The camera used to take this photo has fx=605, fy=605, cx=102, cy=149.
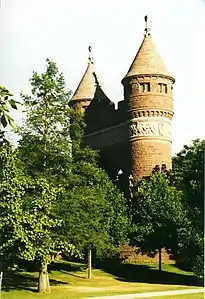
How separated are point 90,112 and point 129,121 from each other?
35 cm

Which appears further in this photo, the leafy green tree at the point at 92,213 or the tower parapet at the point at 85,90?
the leafy green tree at the point at 92,213

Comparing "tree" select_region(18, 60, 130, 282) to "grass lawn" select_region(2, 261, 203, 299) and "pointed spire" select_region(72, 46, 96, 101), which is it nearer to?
"pointed spire" select_region(72, 46, 96, 101)

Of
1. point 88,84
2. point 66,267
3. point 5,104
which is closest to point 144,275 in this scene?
point 66,267

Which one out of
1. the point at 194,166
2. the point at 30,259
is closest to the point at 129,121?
the point at 30,259

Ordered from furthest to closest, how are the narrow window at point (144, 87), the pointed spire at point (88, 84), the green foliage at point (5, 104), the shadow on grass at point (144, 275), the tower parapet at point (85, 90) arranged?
the narrow window at point (144, 87), the tower parapet at point (85, 90), the pointed spire at point (88, 84), the shadow on grass at point (144, 275), the green foliage at point (5, 104)

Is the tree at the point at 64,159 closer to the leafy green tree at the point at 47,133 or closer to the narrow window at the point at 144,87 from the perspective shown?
the leafy green tree at the point at 47,133

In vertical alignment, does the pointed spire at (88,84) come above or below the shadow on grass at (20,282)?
above

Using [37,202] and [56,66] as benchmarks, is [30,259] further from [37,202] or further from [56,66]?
[56,66]

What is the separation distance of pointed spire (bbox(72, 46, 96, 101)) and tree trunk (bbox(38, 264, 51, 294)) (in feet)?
3.57

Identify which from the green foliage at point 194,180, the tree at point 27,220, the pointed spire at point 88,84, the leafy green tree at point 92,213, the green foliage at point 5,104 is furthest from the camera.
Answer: the leafy green tree at point 92,213

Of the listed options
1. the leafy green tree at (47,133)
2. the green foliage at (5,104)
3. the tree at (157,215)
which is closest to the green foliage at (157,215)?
the tree at (157,215)

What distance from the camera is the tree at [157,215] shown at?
3639 mm

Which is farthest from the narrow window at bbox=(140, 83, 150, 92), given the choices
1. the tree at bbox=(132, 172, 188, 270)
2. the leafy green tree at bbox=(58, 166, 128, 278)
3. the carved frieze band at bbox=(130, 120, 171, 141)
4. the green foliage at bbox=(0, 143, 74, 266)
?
the green foliage at bbox=(0, 143, 74, 266)

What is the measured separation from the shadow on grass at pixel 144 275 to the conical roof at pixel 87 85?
43.1 inches
